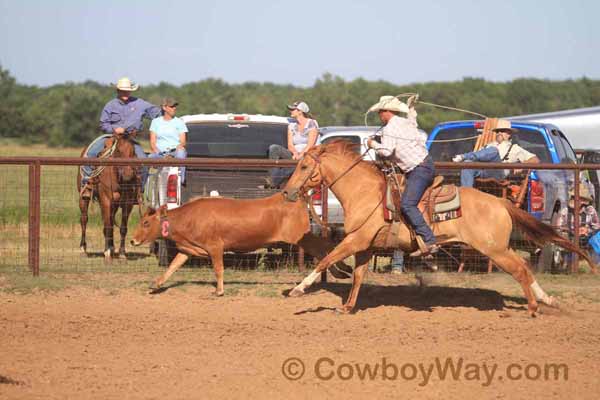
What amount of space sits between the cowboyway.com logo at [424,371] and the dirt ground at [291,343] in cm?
2

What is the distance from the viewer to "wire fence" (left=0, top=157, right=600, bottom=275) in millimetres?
12375

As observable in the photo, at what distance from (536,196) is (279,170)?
3456mm

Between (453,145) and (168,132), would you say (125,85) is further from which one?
(453,145)

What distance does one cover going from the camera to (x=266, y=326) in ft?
31.8

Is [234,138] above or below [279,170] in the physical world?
above

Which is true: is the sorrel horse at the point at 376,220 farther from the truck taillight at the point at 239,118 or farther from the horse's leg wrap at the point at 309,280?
the truck taillight at the point at 239,118

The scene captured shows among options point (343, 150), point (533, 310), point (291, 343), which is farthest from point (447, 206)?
point (291, 343)

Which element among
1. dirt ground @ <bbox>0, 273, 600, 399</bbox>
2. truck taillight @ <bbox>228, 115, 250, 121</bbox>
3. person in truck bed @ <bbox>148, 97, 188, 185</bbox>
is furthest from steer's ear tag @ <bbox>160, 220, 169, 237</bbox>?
truck taillight @ <bbox>228, 115, 250, 121</bbox>

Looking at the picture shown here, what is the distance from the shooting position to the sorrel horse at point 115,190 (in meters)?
13.3

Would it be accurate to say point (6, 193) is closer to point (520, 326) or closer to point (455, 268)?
point (455, 268)

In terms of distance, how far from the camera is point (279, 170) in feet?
42.5

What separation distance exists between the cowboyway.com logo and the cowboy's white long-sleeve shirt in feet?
8.42

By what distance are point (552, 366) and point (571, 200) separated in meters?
5.48

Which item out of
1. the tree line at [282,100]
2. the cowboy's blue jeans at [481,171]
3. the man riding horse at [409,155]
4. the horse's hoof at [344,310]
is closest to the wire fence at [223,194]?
the cowboy's blue jeans at [481,171]
